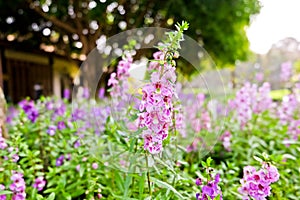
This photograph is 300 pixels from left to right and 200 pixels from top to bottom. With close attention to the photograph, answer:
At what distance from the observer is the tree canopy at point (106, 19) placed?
8.58 m

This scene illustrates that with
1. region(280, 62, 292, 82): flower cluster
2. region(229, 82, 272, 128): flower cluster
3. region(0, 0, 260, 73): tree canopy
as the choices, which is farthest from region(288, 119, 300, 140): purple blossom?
region(0, 0, 260, 73): tree canopy

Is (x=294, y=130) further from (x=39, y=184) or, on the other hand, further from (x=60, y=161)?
(x=39, y=184)

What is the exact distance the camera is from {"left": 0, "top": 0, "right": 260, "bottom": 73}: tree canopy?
8.58 metres

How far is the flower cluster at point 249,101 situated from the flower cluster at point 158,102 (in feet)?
5.95

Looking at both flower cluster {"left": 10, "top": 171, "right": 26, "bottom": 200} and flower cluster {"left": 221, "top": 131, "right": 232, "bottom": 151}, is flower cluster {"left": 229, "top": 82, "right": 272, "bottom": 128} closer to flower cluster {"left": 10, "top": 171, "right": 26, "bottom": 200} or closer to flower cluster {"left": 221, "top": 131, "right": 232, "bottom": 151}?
flower cluster {"left": 221, "top": 131, "right": 232, "bottom": 151}

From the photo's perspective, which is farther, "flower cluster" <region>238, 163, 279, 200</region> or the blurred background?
the blurred background

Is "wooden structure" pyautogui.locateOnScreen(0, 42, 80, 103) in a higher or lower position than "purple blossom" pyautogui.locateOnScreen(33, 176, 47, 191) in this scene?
higher

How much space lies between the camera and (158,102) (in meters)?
1.22

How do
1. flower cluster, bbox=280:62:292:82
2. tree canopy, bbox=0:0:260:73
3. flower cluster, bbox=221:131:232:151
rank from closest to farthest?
flower cluster, bbox=221:131:232:151, flower cluster, bbox=280:62:292:82, tree canopy, bbox=0:0:260:73

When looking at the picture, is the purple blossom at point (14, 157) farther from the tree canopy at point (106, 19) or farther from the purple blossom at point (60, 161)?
the tree canopy at point (106, 19)

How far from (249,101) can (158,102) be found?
1.94m

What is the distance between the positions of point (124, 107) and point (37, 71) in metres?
10.6

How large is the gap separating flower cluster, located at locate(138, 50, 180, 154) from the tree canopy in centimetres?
651

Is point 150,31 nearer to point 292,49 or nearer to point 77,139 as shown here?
point 77,139
